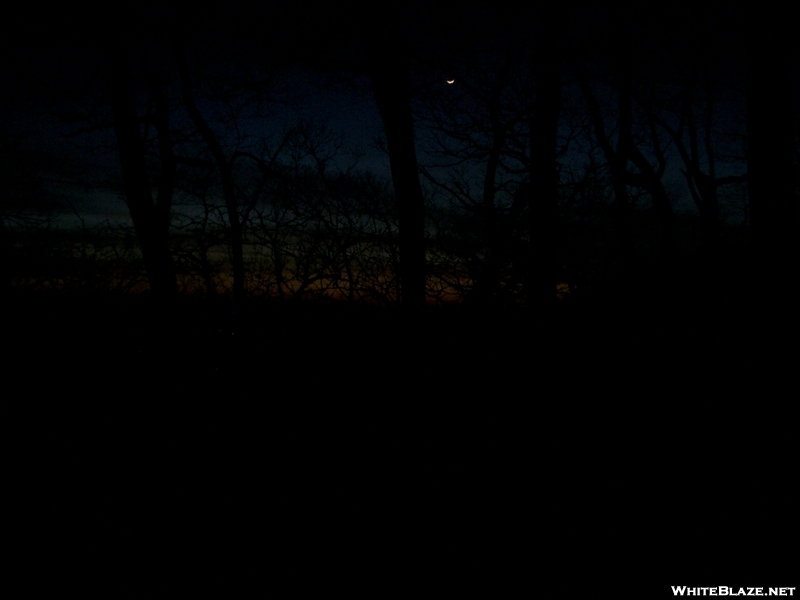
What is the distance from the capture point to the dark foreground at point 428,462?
2.97m

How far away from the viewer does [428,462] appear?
158 inches

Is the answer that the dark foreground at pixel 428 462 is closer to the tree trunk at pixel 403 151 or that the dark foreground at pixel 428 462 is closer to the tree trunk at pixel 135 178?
the tree trunk at pixel 403 151

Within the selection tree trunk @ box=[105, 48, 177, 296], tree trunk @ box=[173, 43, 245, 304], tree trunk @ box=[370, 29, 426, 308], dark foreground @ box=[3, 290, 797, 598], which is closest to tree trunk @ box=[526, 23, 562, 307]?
dark foreground @ box=[3, 290, 797, 598]

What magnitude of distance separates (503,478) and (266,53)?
24.0 ft

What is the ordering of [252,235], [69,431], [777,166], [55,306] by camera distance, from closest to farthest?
[69,431] → [777,166] → [55,306] → [252,235]

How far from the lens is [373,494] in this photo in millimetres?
3648

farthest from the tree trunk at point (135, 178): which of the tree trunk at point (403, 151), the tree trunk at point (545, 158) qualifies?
the tree trunk at point (545, 158)

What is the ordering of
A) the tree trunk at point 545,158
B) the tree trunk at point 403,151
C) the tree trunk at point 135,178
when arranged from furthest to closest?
1. the tree trunk at point 135,178
2. the tree trunk at point 403,151
3. the tree trunk at point 545,158

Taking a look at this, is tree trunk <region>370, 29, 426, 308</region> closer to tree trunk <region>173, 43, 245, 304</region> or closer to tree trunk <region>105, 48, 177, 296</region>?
tree trunk <region>105, 48, 177, 296</region>

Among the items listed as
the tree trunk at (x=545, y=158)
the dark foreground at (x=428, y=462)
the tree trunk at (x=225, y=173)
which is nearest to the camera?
the dark foreground at (x=428, y=462)

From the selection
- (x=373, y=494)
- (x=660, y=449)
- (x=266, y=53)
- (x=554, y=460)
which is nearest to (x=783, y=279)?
(x=660, y=449)

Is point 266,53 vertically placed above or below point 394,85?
above

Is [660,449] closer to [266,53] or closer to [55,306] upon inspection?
[266,53]

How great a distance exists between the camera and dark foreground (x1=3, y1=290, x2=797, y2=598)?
2971 millimetres
